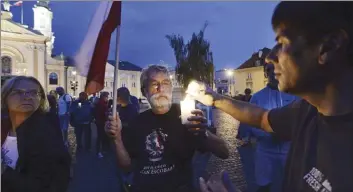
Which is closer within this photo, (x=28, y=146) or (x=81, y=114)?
(x=28, y=146)

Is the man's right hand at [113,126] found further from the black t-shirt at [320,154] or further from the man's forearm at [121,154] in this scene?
the black t-shirt at [320,154]

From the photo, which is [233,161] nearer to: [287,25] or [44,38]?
[287,25]

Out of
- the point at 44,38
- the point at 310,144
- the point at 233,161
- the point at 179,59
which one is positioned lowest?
the point at 233,161

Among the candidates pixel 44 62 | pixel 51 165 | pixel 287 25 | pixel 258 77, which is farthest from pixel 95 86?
pixel 44 62

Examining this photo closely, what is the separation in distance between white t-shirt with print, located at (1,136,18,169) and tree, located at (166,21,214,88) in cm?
2204

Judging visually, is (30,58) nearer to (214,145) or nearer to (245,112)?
(214,145)

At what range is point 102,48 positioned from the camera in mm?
2008

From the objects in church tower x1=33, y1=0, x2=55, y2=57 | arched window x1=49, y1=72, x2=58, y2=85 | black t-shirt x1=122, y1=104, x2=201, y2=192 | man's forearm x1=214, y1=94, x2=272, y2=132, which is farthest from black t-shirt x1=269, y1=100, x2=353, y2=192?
church tower x1=33, y1=0, x2=55, y2=57

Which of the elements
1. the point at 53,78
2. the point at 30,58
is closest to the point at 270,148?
the point at 30,58

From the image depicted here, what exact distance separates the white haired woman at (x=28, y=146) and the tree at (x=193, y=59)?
71.8 ft

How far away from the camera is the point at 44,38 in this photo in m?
59.2

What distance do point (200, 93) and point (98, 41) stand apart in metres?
0.67

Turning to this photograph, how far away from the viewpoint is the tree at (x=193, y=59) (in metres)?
24.5

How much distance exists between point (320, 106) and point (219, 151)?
1125 millimetres
